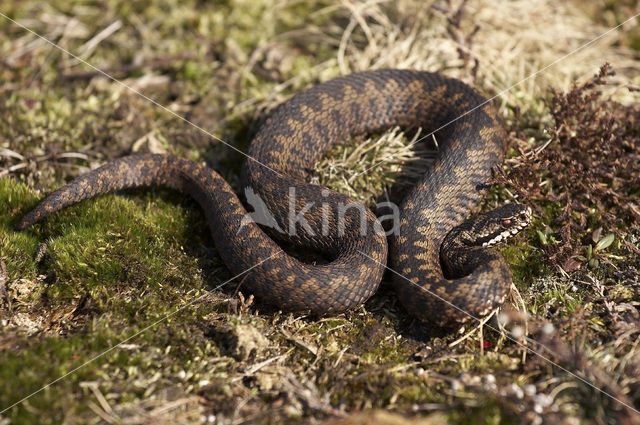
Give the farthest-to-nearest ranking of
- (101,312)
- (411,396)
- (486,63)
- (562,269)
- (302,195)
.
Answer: (486,63) → (302,195) → (562,269) → (101,312) → (411,396)

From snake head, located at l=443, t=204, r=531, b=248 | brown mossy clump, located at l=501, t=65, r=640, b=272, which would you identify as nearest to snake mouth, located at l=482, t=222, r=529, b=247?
snake head, located at l=443, t=204, r=531, b=248

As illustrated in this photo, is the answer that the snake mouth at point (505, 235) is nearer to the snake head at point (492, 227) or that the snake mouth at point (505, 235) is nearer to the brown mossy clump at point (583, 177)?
the snake head at point (492, 227)

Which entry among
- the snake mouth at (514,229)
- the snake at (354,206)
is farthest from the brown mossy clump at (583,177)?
the snake at (354,206)

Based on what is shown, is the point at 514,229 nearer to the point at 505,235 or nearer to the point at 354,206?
the point at 505,235

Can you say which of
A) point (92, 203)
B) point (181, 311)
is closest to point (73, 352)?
point (181, 311)

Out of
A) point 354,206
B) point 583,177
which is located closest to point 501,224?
point 583,177

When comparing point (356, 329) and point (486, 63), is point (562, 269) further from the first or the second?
point (486, 63)

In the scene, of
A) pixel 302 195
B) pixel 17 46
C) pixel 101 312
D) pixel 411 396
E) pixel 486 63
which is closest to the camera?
pixel 411 396
